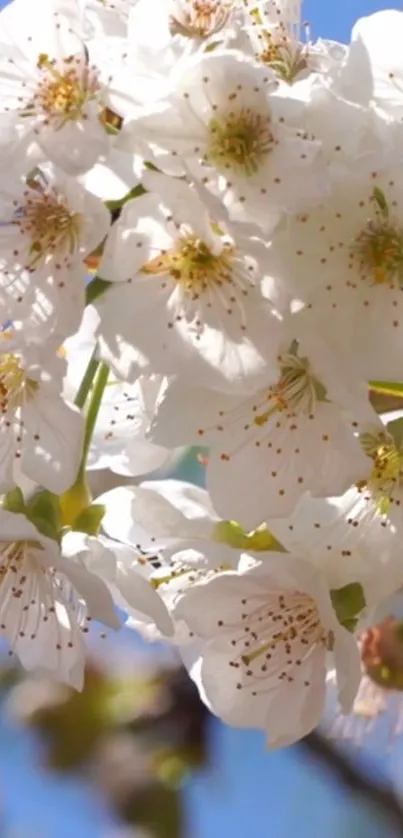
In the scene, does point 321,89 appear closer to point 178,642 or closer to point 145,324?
point 145,324

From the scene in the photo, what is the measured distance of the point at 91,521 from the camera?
108 cm

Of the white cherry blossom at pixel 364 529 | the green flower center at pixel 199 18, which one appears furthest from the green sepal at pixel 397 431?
the green flower center at pixel 199 18

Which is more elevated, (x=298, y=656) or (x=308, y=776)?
(x=298, y=656)

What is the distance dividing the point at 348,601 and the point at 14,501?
28cm

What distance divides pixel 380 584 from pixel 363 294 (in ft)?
0.76

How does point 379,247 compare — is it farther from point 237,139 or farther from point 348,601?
point 348,601

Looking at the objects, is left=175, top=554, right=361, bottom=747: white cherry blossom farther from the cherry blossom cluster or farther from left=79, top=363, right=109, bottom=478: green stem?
left=79, top=363, right=109, bottom=478: green stem

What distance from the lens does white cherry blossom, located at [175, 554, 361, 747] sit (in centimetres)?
103

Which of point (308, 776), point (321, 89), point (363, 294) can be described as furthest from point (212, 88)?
point (308, 776)

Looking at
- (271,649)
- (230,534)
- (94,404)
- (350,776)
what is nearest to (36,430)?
(94,404)

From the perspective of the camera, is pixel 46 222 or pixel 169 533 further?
pixel 169 533

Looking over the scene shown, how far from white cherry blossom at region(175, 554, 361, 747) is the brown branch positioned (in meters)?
0.97

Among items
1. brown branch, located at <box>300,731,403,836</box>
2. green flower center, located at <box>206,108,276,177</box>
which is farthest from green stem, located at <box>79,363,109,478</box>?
brown branch, located at <box>300,731,403,836</box>

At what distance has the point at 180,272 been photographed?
0.96 metres
